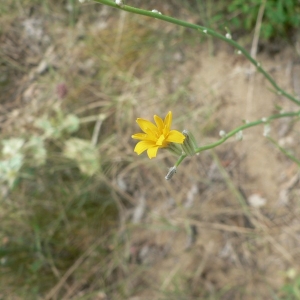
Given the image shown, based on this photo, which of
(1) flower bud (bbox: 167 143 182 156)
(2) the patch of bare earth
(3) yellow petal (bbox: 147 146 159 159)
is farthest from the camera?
(2) the patch of bare earth

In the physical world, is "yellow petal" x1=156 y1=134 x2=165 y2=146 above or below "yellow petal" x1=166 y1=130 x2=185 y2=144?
below

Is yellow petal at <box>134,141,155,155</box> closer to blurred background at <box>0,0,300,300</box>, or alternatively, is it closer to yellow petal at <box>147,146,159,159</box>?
yellow petal at <box>147,146,159,159</box>

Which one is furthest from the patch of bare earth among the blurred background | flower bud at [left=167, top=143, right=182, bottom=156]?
flower bud at [left=167, top=143, right=182, bottom=156]

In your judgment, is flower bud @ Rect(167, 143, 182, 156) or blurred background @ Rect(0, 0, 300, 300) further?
blurred background @ Rect(0, 0, 300, 300)

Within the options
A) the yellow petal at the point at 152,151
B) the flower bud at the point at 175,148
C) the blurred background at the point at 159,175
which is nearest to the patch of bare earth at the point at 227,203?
the blurred background at the point at 159,175

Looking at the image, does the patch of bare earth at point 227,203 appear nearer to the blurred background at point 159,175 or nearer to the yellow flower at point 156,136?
the blurred background at point 159,175

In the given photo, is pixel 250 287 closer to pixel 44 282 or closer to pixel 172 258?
pixel 172 258
